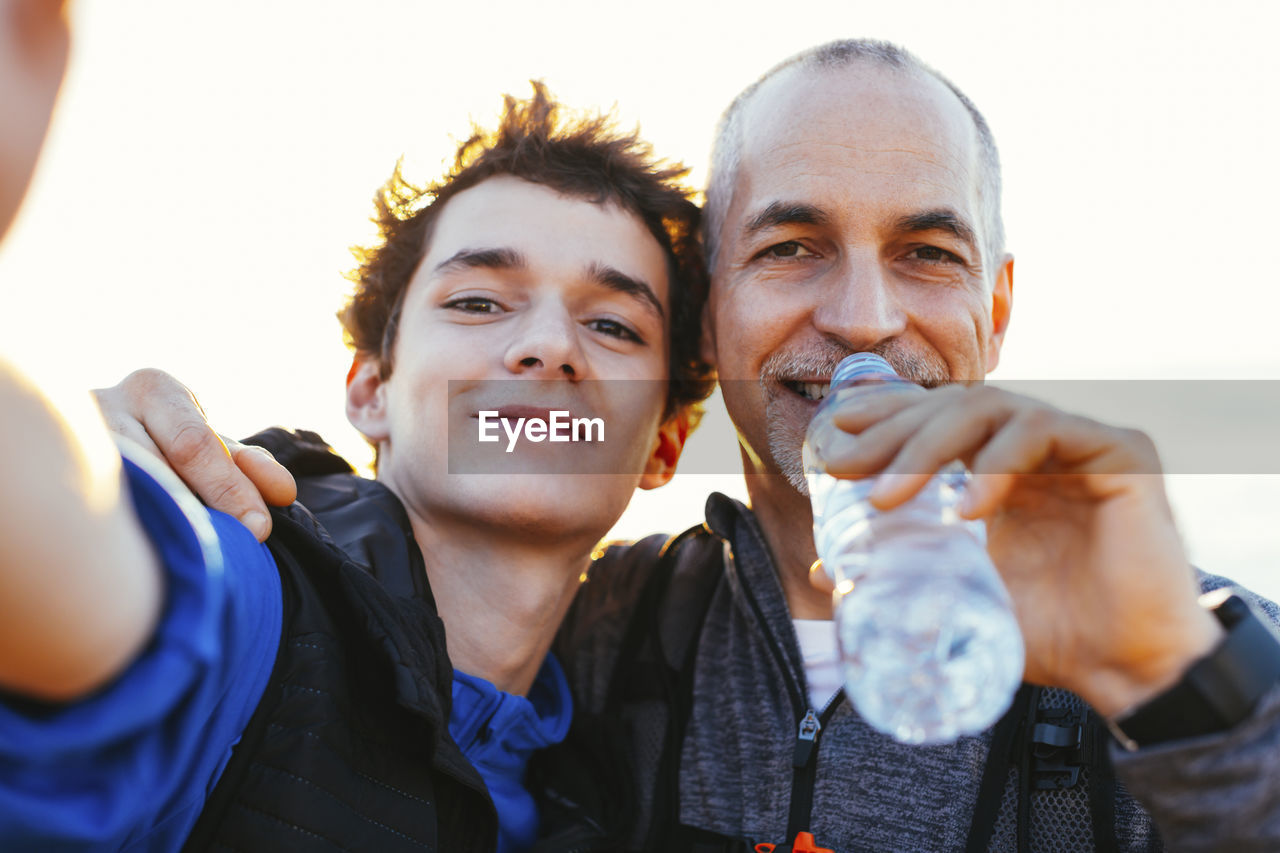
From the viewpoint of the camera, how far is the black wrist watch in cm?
138

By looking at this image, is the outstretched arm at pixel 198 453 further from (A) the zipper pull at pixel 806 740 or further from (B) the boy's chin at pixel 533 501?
(A) the zipper pull at pixel 806 740

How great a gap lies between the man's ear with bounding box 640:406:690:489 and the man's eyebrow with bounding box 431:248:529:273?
803 millimetres

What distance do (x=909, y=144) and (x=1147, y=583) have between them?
5.95 feet

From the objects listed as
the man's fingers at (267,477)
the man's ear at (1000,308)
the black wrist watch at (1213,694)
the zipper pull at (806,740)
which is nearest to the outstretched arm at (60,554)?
the man's fingers at (267,477)

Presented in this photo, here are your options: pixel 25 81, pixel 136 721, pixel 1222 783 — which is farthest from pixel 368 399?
pixel 1222 783

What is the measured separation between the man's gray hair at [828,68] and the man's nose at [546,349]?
0.74 m

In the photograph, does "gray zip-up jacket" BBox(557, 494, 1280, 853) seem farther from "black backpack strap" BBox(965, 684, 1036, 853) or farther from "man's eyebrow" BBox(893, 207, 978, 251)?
"man's eyebrow" BBox(893, 207, 978, 251)

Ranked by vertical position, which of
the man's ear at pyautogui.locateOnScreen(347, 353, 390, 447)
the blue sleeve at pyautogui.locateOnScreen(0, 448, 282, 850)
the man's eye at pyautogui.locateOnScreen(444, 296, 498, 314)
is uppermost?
the man's eye at pyautogui.locateOnScreen(444, 296, 498, 314)

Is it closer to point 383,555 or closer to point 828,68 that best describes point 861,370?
point 383,555

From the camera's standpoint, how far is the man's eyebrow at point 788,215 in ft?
9.07

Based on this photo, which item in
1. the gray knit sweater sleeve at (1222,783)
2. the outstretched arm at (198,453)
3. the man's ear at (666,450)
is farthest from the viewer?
the man's ear at (666,450)

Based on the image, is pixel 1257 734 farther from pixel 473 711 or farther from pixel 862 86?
pixel 862 86

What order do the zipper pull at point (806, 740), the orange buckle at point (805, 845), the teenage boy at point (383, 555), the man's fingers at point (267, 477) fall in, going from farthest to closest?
the zipper pull at point (806, 740)
the orange buckle at point (805, 845)
the man's fingers at point (267, 477)
the teenage boy at point (383, 555)

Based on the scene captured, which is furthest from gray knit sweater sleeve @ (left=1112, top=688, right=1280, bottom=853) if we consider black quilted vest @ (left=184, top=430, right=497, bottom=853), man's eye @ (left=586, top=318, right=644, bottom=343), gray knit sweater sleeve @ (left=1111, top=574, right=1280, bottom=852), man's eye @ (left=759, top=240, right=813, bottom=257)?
man's eye @ (left=586, top=318, right=644, bottom=343)
